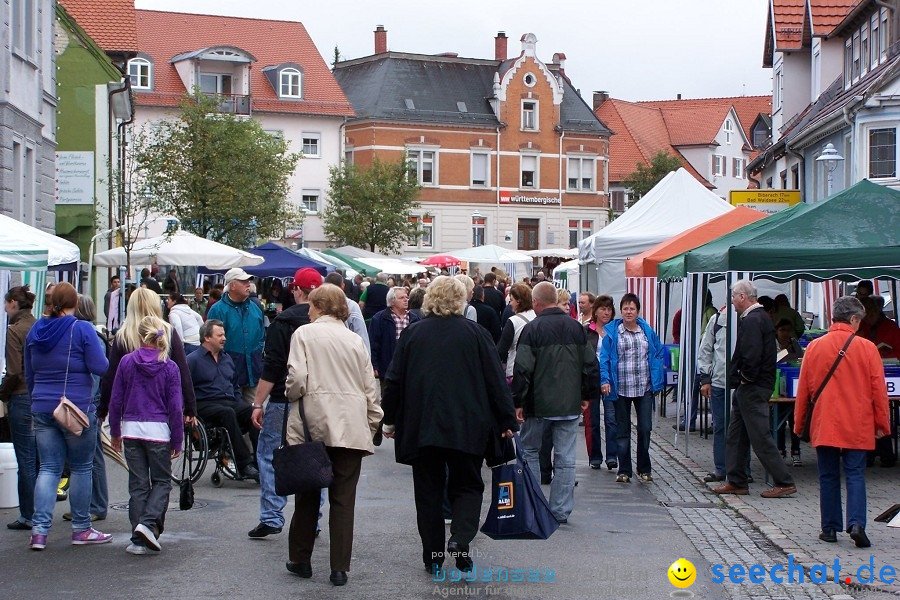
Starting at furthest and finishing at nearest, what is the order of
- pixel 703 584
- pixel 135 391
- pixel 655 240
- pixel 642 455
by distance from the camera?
pixel 655 240 → pixel 642 455 → pixel 135 391 → pixel 703 584

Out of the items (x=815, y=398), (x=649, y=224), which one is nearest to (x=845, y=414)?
(x=815, y=398)

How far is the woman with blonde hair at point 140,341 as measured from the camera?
8680mm

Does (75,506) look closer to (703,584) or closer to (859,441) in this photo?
(703,584)

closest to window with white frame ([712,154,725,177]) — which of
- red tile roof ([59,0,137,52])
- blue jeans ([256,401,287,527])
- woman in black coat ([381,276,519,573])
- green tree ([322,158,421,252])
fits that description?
green tree ([322,158,421,252])

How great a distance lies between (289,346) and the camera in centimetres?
846

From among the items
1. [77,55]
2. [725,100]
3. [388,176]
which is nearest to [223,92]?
[388,176]

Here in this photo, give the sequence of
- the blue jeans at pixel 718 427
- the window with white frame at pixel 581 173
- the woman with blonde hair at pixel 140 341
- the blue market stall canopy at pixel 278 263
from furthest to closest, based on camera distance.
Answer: the window with white frame at pixel 581 173 → the blue market stall canopy at pixel 278 263 → the blue jeans at pixel 718 427 → the woman with blonde hair at pixel 140 341

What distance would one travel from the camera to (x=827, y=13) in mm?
33656

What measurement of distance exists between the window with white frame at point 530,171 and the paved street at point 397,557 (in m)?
55.7

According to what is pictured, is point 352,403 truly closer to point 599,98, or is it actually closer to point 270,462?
point 270,462

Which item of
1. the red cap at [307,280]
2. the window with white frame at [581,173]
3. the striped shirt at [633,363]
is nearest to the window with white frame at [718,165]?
the window with white frame at [581,173]

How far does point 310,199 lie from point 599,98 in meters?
31.1

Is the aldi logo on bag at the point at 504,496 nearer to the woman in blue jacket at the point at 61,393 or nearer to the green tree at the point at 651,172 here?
the woman in blue jacket at the point at 61,393

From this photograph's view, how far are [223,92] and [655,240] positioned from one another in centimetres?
4108
